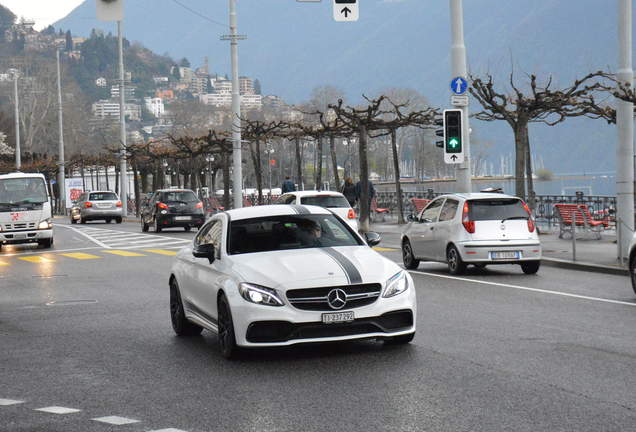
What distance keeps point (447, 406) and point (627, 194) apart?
14.1m

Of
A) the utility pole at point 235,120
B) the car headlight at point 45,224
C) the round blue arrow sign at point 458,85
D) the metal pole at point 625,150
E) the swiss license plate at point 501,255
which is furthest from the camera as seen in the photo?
the utility pole at point 235,120

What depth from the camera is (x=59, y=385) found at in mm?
8797

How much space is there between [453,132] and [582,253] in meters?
4.71

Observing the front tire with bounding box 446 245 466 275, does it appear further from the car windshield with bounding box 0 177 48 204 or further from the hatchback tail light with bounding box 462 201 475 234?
the car windshield with bounding box 0 177 48 204

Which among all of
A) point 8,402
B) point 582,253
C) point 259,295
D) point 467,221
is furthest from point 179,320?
point 582,253

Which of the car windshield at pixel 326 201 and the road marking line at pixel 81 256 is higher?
the car windshield at pixel 326 201

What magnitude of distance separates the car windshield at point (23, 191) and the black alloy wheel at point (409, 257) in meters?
13.9

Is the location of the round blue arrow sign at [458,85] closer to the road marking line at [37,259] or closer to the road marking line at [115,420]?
the road marking line at [37,259]

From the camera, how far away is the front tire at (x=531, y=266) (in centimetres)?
1923

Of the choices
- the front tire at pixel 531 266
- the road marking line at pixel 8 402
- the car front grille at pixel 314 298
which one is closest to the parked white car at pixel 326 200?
the front tire at pixel 531 266

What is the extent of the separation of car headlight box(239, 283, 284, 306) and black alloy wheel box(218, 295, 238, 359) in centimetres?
25

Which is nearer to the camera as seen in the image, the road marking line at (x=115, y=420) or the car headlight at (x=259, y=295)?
the road marking line at (x=115, y=420)

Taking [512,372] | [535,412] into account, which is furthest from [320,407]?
[512,372]

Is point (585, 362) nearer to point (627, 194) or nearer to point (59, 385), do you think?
point (59, 385)
